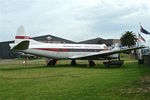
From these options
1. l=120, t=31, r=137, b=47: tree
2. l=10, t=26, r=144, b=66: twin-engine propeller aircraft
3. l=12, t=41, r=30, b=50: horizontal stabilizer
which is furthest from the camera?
l=120, t=31, r=137, b=47: tree

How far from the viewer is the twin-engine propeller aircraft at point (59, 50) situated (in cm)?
3344

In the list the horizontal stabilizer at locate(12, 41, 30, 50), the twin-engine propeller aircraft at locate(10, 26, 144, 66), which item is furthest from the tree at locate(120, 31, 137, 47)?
the horizontal stabilizer at locate(12, 41, 30, 50)

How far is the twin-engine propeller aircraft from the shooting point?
33.4 meters

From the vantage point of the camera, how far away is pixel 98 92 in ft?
40.7

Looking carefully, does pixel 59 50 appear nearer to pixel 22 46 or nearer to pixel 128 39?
pixel 22 46

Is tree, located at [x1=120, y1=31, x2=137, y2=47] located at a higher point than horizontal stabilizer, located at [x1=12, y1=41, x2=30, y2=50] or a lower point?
higher

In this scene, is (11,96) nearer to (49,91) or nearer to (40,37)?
(49,91)

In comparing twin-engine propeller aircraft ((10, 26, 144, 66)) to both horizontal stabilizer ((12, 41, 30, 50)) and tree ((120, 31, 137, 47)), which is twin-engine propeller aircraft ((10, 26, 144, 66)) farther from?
tree ((120, 31, 137, 47))

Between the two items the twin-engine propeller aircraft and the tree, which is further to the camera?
the tree

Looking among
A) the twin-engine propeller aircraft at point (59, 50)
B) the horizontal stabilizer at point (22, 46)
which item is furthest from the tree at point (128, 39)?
the horizontal stabilizer at point (22, 46)

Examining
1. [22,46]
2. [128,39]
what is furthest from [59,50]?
[128,39]

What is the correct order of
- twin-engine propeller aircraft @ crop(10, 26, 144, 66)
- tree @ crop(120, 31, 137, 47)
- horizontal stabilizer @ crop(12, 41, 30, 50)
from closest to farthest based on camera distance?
horizontal stabilizer @ crop(12, 41, 30, 50) < twin-engine propeller aircraft @ crop(10, 26, 144, 66) < tree @ crop(120, 31, 137, 47)

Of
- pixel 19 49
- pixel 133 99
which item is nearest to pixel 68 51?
pixel 19 49

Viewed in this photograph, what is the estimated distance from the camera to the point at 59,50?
35531mm
